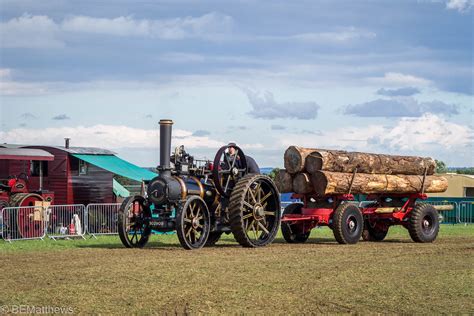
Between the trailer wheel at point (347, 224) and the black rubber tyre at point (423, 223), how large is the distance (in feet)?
5.59

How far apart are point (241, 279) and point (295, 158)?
7.94m

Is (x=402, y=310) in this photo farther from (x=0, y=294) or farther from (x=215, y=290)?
(x=0, y=294)

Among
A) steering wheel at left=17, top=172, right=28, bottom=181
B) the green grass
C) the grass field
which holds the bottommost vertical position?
the green grass

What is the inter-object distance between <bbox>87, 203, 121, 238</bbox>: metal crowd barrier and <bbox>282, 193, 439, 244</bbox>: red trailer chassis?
6206 mm

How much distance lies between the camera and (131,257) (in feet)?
53.2

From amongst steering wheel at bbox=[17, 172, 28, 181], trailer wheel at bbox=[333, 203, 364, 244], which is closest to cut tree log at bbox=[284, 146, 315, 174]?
trailer wheel at bbox=[333, 203, 364, 244]

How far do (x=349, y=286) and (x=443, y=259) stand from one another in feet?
16.4

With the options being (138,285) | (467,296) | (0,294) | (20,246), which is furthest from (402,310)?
(20,246)

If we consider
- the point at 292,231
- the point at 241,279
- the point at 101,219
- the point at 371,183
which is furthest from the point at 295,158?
the point at 241,279

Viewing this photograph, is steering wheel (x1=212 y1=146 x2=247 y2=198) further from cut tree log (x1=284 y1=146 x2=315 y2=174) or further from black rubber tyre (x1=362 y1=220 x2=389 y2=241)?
black rubber tyre (x1=362 y1=220 x2=389 y2=241)

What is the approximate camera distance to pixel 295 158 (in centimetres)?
2036

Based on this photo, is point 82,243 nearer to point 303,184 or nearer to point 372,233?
point 303,184

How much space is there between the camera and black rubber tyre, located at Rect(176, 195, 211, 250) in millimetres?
17389

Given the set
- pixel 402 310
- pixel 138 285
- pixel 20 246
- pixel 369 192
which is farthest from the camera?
pixel 369 192
